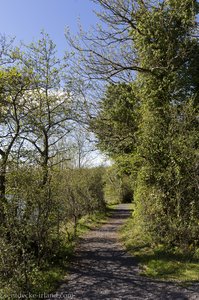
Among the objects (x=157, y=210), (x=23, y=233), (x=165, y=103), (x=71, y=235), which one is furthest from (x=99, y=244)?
(x=23, y=233)

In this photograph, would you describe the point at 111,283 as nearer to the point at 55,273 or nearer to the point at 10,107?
the point at 55,273

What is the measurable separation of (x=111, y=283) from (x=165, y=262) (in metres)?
2.27

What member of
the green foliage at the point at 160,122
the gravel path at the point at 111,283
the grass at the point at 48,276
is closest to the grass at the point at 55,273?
the grass at the point at 48,276

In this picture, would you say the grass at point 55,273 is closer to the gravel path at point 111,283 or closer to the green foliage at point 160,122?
the gravel path at point 111,283

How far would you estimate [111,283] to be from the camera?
27.2 feet

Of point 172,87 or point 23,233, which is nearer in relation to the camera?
point 23,233

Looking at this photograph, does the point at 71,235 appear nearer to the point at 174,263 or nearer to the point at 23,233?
the point at 174,263

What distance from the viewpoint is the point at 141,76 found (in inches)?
593

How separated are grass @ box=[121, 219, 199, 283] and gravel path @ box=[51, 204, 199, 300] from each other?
12.9 inches

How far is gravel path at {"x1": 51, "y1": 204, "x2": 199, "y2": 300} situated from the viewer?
24.0 feet

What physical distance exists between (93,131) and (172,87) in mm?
5115

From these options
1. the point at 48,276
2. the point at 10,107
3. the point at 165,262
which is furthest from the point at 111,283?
the point at 10,107

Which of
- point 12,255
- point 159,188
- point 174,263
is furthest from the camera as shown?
point 159,188

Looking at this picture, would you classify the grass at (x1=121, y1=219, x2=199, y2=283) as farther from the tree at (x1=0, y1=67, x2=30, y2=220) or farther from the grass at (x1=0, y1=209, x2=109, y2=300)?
the tree at (x1=0, y1=67, x2=30, y2=220)
